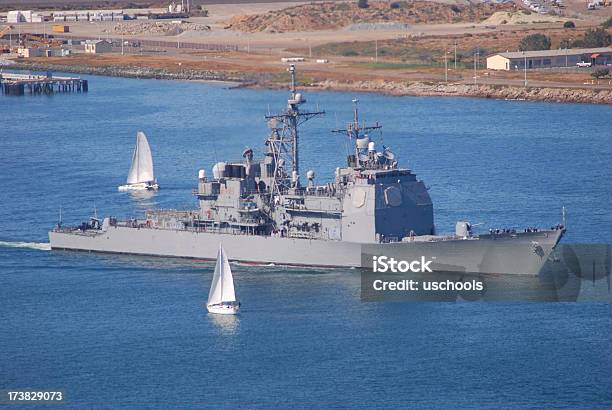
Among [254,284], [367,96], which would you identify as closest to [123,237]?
[254,284]

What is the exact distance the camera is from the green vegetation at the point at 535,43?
449 ft

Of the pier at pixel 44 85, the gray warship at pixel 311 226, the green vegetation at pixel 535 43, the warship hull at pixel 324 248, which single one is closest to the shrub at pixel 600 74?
the green vegetation at pixel 535 43

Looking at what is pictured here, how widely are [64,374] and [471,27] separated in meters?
120

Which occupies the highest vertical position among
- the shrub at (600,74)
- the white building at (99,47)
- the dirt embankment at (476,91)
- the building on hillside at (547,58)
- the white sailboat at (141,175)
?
the white building at (99,47)

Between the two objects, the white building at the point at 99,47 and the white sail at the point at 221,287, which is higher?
the white building at the point at 99,47

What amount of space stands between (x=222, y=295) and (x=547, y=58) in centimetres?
8076

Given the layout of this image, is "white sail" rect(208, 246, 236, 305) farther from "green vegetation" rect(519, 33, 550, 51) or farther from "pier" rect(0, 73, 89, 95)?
"green vegetation" rect(519, 33, 550, 51)

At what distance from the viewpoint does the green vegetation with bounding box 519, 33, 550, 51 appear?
137m

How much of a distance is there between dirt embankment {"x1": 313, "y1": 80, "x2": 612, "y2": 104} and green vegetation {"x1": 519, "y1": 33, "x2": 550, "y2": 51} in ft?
57.0

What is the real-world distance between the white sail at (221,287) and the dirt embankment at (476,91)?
62174mm

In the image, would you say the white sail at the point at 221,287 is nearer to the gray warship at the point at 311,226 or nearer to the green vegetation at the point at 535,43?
the gray warship at the point at 311,226

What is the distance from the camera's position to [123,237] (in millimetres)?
66938

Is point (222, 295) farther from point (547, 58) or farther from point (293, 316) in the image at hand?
point (547, 58)

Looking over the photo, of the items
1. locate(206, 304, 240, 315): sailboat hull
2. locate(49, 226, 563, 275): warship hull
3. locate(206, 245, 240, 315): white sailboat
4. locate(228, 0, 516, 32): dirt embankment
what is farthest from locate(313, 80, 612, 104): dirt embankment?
locate(206, 304, 240, 315): sailboat hull
